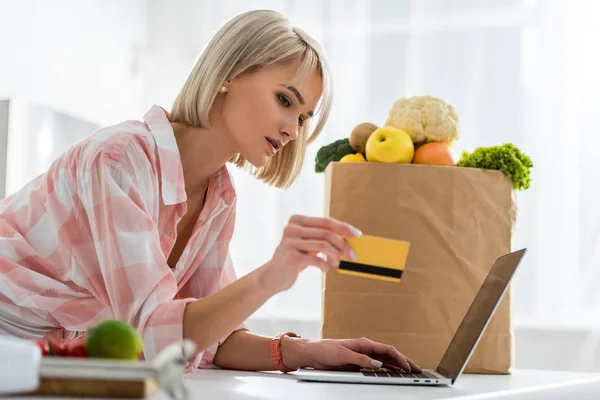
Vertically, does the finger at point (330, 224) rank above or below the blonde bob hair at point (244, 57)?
below

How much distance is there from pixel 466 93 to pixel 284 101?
4.79 ft

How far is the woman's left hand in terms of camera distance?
1205mm

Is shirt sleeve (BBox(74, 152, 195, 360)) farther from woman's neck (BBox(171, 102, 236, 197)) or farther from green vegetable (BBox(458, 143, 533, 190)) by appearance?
green vegetable (BBox(458, 143, 533, 190))

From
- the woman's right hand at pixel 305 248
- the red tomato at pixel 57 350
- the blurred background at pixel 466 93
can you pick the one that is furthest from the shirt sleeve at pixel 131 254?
the blurred background at pixel 466 93

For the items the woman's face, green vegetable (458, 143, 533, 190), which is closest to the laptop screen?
green vegetable (458, 143, 533, 190)

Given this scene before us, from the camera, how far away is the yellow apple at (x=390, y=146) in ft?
4.49

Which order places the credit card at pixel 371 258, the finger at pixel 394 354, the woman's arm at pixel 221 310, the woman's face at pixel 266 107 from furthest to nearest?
1. the woman's face at pixel 266 107
2. the finger at pixel 394 354
3. the woman's arm at pixel 221 310
4. the credit card at pixel 371 258

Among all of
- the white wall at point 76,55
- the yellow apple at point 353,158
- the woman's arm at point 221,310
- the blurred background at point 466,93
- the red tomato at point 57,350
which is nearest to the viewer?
the red tomato at point 57,350

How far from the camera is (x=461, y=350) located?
1.12m

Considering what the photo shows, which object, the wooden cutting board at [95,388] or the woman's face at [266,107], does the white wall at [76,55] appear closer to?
the woman's face at [266,107]

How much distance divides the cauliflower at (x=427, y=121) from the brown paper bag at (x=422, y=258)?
0.25ft

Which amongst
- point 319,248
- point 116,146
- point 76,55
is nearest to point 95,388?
point 319,248

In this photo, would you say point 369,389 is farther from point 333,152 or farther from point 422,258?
point 333,152

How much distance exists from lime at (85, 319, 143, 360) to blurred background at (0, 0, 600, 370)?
1791 millimetres
